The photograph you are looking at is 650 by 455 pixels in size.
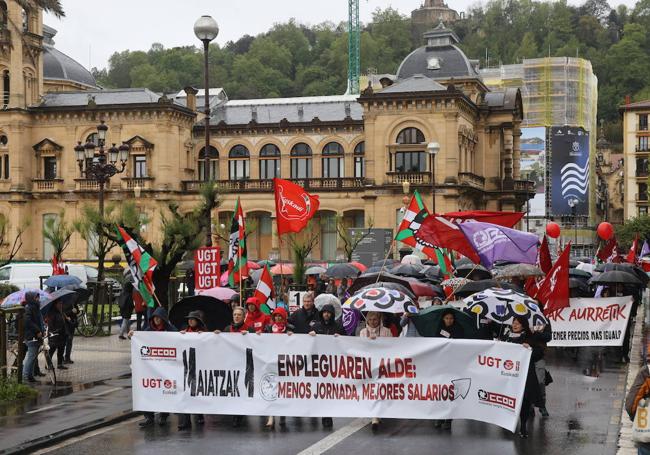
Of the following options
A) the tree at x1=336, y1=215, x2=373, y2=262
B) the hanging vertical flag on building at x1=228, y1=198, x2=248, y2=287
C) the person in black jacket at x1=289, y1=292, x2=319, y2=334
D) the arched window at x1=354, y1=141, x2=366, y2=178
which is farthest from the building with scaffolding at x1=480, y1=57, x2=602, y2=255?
the person in black jacket at x1=289, y1=292, x2=319, y2=334

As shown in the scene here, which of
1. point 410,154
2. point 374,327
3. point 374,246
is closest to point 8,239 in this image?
point 410,154

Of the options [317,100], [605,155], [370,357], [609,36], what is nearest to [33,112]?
[317,100]

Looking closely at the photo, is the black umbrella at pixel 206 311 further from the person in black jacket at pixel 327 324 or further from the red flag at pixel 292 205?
the red flag at pixel 292 205

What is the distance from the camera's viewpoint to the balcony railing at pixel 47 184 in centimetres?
7000

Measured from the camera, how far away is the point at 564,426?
15.2m

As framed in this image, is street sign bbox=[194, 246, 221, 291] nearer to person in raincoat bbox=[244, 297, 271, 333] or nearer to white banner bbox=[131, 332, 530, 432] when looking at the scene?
person in raincoat bbox=[244, 297, 271, 333]

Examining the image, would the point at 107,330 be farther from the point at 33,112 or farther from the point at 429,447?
the point at 33,112

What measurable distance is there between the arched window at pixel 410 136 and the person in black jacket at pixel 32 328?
48557mm

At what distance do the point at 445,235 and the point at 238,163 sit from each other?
5424 cm

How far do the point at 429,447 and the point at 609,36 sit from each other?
521 ft

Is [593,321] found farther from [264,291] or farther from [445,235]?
[264,291]

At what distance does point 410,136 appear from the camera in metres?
66.6

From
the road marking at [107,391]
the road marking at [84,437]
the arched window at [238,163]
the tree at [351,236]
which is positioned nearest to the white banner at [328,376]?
the road marking at [84,437]

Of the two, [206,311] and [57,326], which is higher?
[206,311]
